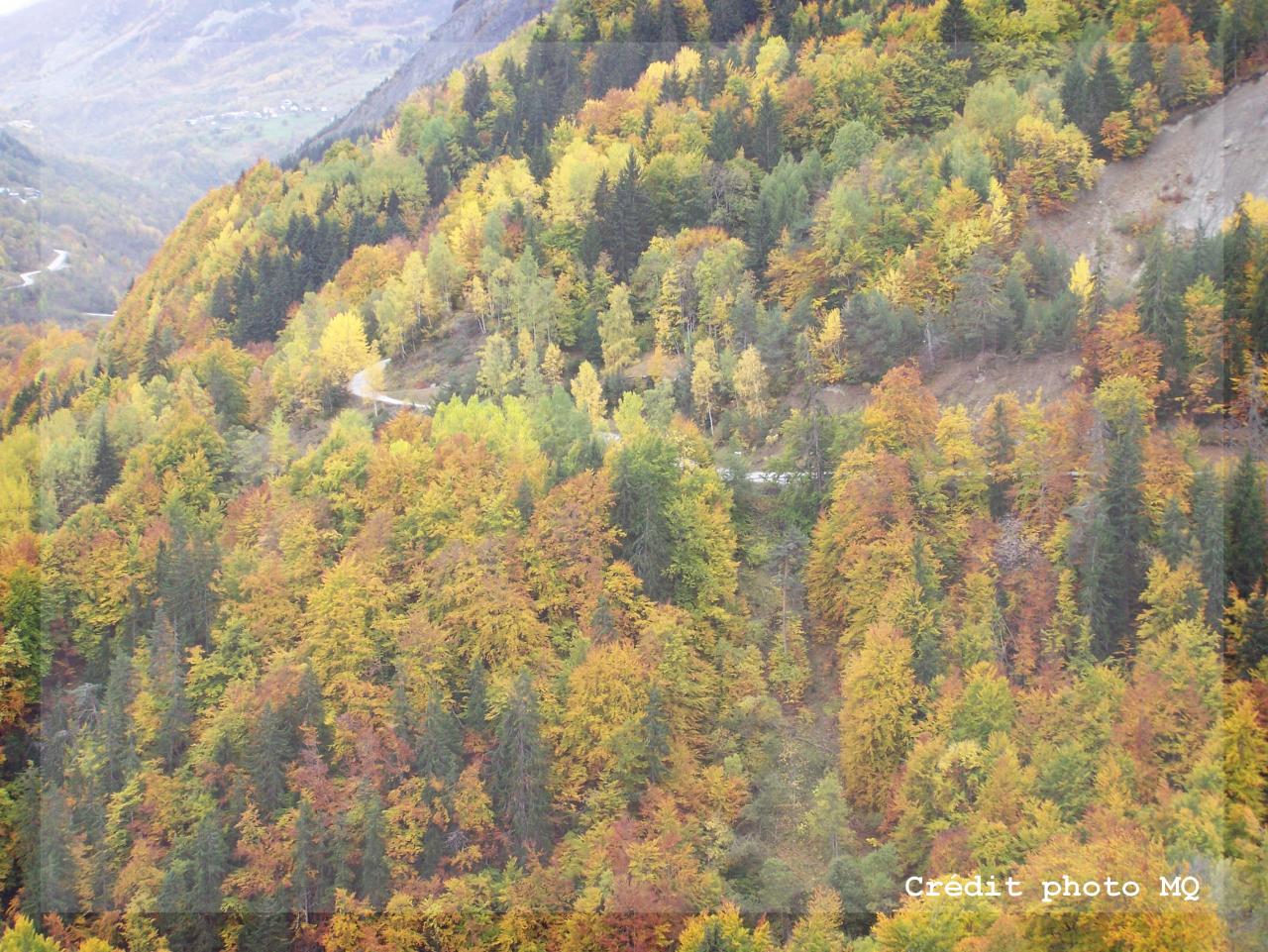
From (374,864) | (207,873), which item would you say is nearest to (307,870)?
(374,864)

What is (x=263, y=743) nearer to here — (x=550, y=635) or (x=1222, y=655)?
(x=550, y=635)

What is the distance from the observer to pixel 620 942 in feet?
A: 163

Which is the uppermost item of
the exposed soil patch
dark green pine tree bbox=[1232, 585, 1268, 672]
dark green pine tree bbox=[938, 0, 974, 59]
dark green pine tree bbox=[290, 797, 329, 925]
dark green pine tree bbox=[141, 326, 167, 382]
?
dark green pine tree bbox=[938, 0, 974, 59]

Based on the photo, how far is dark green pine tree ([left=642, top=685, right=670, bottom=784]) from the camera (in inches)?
2160

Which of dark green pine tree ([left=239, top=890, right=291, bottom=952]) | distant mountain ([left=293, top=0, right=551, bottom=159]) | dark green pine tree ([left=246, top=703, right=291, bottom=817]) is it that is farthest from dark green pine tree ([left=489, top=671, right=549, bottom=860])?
distant mountain ([left=293, top=0, right=551, bottom=159])

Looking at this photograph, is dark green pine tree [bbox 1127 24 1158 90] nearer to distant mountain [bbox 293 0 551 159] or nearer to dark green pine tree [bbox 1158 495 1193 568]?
dark green pine tree [bbox 1158 495 1193 568]

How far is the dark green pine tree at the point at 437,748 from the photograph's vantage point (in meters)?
55.6

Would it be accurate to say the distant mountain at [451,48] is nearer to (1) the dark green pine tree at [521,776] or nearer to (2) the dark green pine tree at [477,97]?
(2) the dark green pine tree at [477,97]

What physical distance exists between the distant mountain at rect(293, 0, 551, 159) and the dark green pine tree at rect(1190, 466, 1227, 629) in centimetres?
11797

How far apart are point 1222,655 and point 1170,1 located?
5416 cm

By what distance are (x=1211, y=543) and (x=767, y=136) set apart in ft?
163

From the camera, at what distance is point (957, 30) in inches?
3501

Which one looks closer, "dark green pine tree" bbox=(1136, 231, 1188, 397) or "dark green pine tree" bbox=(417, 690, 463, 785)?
"dark green pine tree" bbox=(417, 690, 463, 785)

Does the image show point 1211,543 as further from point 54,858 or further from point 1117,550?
point 54,858
